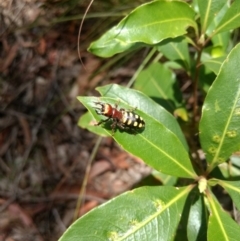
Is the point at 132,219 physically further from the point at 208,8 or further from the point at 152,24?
the point at 208,8

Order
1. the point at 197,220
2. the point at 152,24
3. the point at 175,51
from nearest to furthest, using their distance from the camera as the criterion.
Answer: the point at 152,24 → the point at 197,220 → the point at 175,51

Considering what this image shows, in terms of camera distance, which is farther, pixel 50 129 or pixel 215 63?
pixel 50 129

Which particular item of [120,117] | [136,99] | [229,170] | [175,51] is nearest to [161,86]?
[175,51]

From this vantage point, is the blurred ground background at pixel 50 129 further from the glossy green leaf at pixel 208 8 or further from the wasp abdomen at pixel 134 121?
the wasp abdomen at pixel 134 121

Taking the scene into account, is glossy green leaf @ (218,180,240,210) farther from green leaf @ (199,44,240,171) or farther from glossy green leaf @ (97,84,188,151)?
glossy green leaf @ (97,84,188,151)

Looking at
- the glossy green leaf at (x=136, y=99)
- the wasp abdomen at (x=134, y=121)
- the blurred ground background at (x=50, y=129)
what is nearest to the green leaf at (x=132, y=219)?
the wasp abdomen at (x=134, y=121)
